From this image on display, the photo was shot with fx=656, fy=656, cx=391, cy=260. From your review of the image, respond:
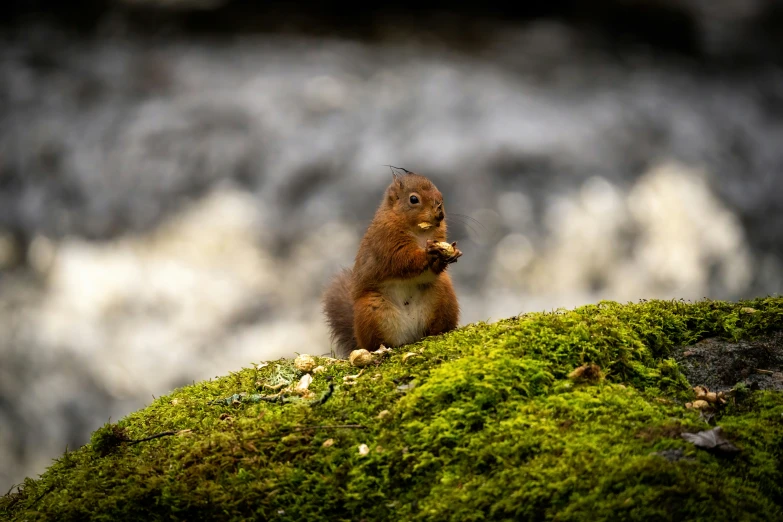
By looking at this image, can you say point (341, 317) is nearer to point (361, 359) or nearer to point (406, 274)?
point (406, 274)

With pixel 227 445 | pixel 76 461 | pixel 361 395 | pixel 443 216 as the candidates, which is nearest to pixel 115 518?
pixel 227 445

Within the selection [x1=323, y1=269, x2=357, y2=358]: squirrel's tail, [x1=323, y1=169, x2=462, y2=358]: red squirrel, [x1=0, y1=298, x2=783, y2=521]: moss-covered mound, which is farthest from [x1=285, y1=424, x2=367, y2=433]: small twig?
[x1=323, y1=269, x2=357, y2=358]: squirrel's tail

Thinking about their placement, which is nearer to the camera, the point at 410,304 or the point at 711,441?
the point at 711,441

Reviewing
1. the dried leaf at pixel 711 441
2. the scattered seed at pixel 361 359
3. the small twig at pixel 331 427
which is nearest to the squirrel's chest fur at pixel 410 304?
the scattered seed at pixel 361 359

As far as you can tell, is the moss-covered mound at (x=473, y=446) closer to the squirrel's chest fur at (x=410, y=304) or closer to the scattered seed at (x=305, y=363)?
the scattered seed at (x=305, y=363)

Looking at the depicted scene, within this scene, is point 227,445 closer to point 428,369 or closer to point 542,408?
point 428,369

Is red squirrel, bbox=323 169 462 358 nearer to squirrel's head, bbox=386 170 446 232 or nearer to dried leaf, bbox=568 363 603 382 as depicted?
squirrel's head, bbox=386 170 446 232

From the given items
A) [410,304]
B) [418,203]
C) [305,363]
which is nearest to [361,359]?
[305,363]
